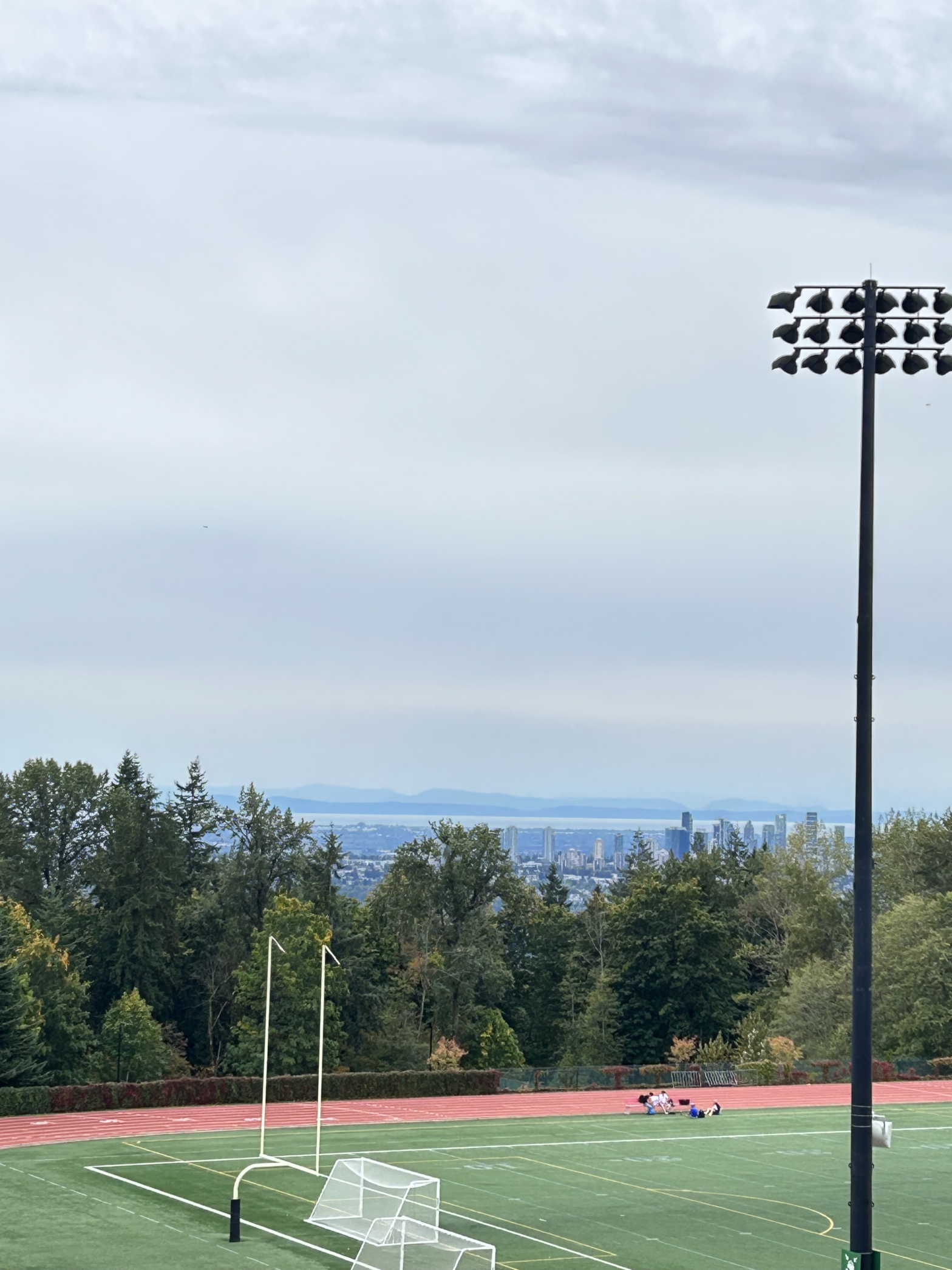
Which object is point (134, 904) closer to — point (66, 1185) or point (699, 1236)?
point (66, 1185)

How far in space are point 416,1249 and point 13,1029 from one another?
40881mm

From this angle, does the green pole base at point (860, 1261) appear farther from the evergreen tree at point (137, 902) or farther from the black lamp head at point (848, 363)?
the evergreen tree at point (137, 902)

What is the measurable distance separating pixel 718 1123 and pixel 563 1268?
27.6 meters

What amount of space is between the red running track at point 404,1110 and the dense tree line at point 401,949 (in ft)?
45.0

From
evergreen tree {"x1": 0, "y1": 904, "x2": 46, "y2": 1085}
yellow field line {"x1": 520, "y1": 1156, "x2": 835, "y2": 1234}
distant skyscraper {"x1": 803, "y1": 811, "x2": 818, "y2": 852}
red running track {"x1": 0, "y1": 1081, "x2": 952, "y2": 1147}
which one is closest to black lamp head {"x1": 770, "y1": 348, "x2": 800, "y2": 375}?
yellow field line {"x1": 520, "y1": 1156, "x2": 835, "y2": 1234}

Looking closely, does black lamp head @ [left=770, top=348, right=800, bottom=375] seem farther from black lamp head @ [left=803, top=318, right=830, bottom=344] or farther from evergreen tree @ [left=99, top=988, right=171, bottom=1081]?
evergreen tree @ [left=99, top=988, right=171, bottom=1081]

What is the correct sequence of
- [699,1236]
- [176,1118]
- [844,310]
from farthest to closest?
[176,1118]
[699,1236]
[844,310]

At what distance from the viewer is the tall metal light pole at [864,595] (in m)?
19.5

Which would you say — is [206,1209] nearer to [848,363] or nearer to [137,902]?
[848,363]

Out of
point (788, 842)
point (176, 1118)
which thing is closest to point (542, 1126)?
point (176, 1118)

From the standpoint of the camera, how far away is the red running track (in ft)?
166

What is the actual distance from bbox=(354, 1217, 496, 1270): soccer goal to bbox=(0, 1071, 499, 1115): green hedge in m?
27.5

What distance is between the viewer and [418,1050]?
91312mm

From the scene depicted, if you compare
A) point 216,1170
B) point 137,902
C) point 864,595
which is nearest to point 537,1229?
point 216,1170
